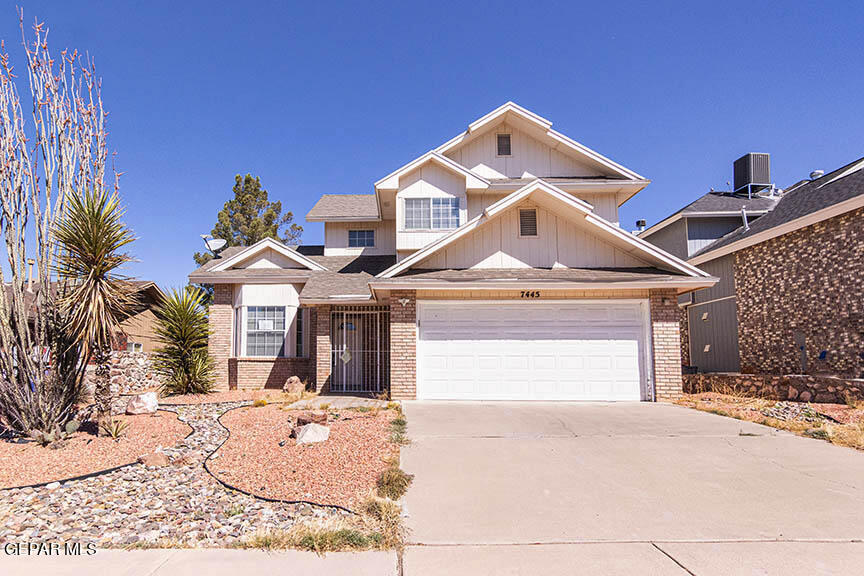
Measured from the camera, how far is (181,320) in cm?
1338

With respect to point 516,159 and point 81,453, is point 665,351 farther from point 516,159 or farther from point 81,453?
point 81,453

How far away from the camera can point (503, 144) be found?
58.2 ft

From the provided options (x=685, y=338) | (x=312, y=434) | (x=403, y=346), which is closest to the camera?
(x=312, y=434)

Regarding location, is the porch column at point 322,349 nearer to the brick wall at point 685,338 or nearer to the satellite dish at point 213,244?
the satellite dish at point 213,244

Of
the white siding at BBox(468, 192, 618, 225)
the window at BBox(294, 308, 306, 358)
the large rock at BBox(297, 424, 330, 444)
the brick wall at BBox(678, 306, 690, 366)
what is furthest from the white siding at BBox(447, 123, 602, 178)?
the large rock at BBox(297, 424, 330, 444)

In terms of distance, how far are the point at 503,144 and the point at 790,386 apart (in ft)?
35.8

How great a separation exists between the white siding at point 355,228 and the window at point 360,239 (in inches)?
4.5

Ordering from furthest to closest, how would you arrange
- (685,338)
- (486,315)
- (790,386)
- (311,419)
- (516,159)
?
1. (685,338)
2. (516,159)
3. (486,315)
4. (790,386)
5. (311,419)

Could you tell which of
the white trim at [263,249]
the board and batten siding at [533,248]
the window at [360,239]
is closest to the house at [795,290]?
the board and batten siding at [533,248]

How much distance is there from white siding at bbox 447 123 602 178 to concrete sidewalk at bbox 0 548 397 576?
49.3 ft

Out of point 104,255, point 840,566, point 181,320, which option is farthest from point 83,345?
point 840,566

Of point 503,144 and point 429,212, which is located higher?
point 503,144

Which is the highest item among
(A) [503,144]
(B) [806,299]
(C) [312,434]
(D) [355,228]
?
(A) [503,144]

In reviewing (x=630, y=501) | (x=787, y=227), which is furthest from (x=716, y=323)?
(x=630, y=501)
